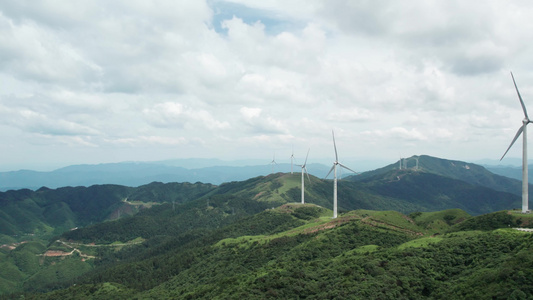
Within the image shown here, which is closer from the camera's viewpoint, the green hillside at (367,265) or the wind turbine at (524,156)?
the green hillside at (367,265)

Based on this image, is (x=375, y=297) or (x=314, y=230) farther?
(x=314, y=230)

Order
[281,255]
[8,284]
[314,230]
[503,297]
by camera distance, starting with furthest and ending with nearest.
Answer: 1. [8,284]
2. [314,230]
3. [281,255]
4. [503,297]

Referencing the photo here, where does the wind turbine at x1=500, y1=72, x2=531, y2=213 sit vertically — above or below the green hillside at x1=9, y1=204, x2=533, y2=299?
above

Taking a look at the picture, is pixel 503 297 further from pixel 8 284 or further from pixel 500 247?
pixel 8 284

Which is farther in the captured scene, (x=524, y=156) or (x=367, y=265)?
(x=524, y=156)

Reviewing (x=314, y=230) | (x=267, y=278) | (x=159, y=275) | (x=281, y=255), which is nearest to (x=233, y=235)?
(x=159, y=275)

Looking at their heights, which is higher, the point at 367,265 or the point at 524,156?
the point at 524,156

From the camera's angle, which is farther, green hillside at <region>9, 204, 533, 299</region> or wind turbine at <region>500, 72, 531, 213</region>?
wind turbine at <region>500, 72, 531, 213</region>

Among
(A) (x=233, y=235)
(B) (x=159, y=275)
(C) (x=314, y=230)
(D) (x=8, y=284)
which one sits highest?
(C) (x=314, y=230)

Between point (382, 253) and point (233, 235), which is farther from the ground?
point (382, 253)

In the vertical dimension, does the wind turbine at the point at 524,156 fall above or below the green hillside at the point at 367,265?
above

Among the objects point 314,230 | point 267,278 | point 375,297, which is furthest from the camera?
point 314,230
